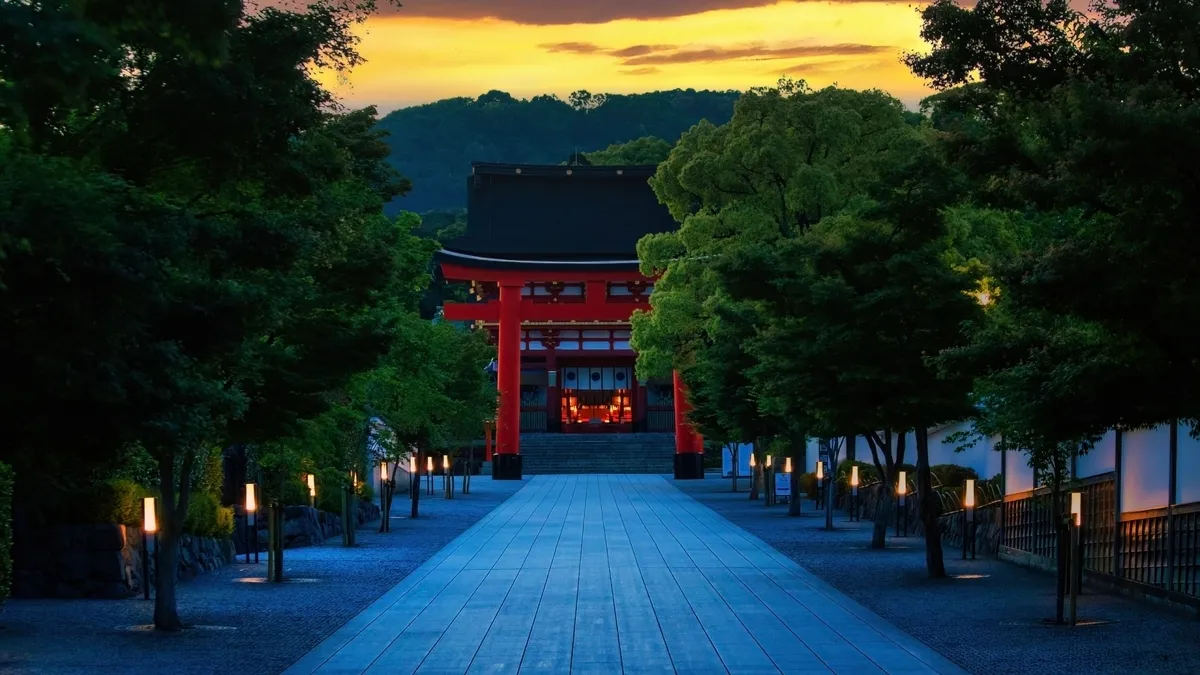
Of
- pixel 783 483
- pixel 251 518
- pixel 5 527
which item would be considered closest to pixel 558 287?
pixel 783 483

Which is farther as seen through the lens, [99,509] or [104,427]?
[99,509]

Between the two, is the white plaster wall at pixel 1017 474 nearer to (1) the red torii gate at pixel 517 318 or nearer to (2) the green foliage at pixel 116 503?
(2) the green foliage at pixel 116 503

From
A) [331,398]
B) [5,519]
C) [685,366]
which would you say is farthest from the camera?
[685,366]

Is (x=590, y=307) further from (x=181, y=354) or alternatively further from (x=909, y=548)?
(x=181, y=354)

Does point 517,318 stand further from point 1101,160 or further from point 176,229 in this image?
point 1101,160

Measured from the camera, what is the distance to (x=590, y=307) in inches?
2771

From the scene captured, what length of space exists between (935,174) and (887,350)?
2.51 metres

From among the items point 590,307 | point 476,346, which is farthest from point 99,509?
point 590,307

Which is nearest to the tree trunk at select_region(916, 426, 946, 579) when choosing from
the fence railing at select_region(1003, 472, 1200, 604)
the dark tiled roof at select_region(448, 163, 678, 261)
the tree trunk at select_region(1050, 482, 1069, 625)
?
the fence railing at select_region(1003, 472, 1200, 604)

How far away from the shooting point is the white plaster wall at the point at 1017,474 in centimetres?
2578

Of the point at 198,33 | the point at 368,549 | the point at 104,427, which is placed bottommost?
the point at 368,549

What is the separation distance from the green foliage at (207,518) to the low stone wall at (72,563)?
9.16 ft

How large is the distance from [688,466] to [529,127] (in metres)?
76.0

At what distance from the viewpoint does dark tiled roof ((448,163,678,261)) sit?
243 feet
